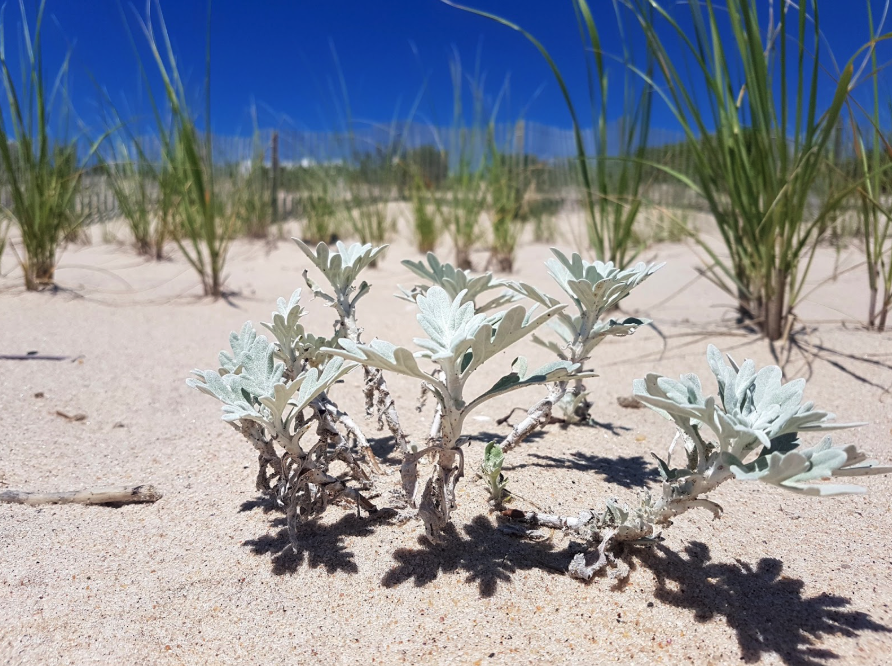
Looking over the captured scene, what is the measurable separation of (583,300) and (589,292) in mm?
36

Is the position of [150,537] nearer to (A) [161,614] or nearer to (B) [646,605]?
(A) [161,614]

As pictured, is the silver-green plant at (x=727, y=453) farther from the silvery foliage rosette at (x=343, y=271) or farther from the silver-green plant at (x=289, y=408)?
the silvery foliage rosette at (x=343, y=271)

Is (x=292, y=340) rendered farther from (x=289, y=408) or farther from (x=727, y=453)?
(x=727, y=453)

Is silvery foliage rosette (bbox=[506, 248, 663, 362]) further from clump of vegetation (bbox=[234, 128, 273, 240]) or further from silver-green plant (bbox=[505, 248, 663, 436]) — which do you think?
clump of vegetation (bbox=[234, 128, 273, 240])

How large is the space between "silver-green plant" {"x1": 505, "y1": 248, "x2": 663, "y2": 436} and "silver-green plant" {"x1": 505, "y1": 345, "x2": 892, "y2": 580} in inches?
6.8

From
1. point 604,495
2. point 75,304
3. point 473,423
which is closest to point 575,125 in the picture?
point 473,423

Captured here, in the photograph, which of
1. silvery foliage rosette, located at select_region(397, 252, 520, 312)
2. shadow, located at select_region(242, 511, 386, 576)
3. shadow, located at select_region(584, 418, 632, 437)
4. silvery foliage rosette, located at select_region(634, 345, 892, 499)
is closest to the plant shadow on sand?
shadow, located at select_region(242, 511, 386, 576)

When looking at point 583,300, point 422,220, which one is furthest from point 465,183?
point 583,300

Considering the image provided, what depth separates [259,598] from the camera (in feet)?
2.88

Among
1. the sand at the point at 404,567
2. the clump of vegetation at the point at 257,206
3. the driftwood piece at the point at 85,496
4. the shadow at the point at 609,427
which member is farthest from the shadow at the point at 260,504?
the clump of vegetation at the point at 257,206

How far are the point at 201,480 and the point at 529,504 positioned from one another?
67 cm

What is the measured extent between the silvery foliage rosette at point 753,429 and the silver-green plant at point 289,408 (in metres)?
0.45

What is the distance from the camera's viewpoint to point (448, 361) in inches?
30.2

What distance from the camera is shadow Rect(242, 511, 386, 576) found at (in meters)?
0.94
